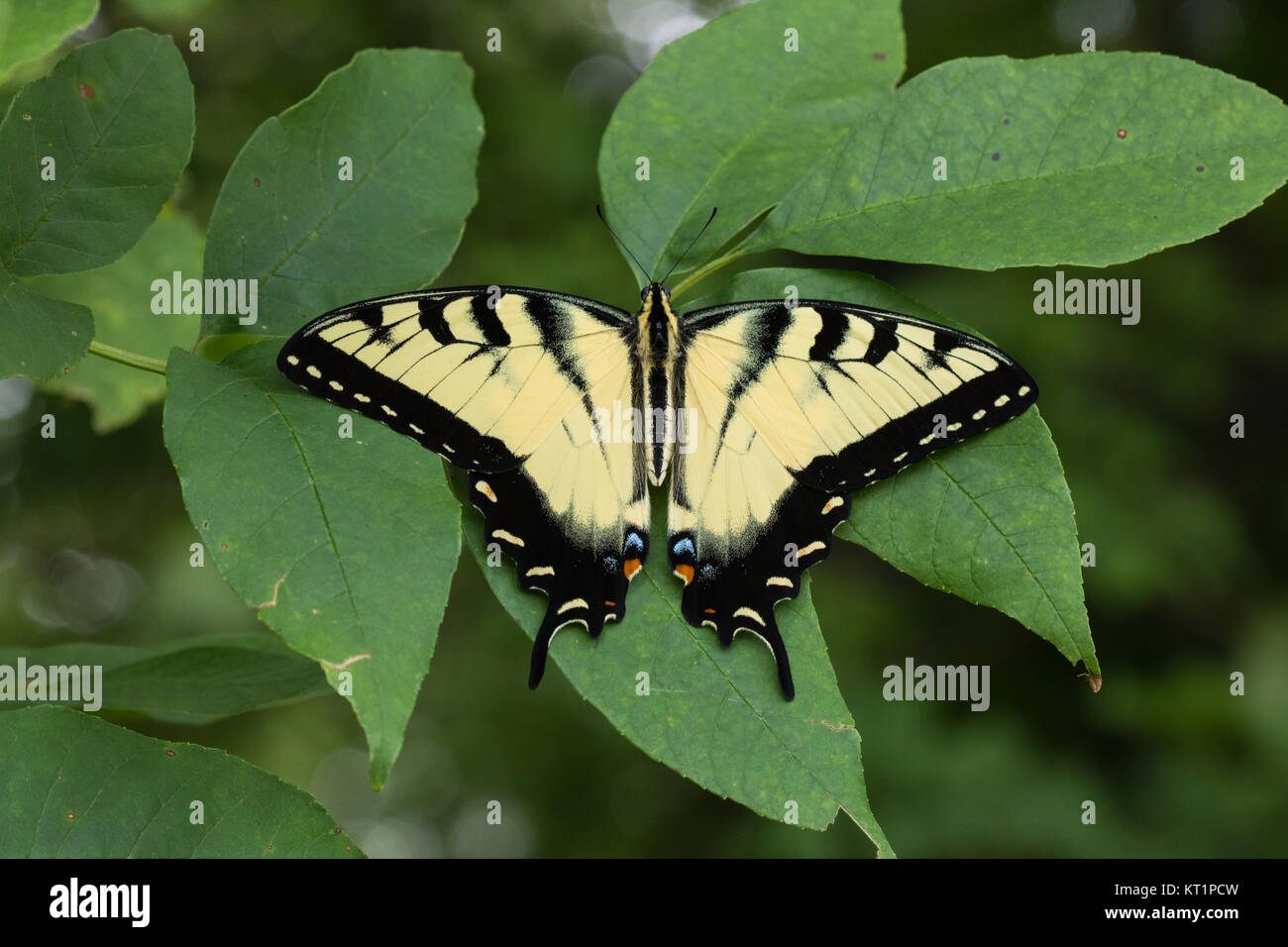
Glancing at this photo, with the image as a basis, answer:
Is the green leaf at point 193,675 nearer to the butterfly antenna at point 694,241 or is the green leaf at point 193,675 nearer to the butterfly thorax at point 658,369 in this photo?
the butterfly thorax at point 658,369

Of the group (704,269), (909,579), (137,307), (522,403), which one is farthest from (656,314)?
(909,579)

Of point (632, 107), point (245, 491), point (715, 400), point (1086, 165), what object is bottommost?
point (245, 491)

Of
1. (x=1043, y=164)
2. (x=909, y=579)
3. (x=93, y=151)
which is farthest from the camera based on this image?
(x=909, y=579)

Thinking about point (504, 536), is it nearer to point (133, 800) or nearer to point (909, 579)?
point (133, 800)

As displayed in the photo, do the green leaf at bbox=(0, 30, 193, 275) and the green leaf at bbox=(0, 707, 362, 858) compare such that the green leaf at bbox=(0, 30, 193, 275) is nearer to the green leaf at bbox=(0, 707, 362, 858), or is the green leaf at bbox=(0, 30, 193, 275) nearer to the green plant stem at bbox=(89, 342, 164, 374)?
the green plant stem at bbox=(89, 342, 164, 374)

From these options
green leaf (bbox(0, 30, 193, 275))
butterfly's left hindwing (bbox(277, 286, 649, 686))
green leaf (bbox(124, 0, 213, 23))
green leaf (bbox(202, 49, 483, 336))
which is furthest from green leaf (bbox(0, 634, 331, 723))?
green leaf (bbox(124, 0, 213, 23))

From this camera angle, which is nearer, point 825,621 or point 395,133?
point 395,133

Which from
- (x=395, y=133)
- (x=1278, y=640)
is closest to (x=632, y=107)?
(x=395, y=133)
